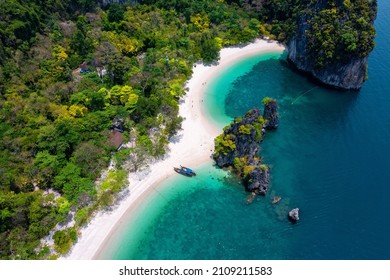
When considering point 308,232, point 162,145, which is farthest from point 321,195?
point 162,145

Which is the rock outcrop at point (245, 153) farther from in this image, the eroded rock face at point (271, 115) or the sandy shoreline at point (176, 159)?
the eroded rock face at point (271, 115)

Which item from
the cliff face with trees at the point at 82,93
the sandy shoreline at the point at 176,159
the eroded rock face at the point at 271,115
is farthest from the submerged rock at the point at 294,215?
the cliff face with trees at the point at 82,93

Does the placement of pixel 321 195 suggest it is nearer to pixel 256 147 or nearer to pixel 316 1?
pixel 256 147

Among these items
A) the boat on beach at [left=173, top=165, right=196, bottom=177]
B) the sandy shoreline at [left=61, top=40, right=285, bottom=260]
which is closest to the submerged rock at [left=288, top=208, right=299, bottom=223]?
the boat on beach at [left=173, top=165, right=196, bottom=177]

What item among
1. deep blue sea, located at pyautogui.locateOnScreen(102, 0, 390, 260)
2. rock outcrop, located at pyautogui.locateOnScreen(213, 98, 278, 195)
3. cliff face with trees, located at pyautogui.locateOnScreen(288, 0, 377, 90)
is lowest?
deep blue sea, located at pyautogui.locateOnScreen(102, 0, 390, 260)

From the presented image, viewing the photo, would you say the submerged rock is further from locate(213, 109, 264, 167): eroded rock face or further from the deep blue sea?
locate(213, 109, 264, 167): eroded rock face

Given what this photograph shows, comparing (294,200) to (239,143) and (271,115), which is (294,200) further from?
(271,115)
